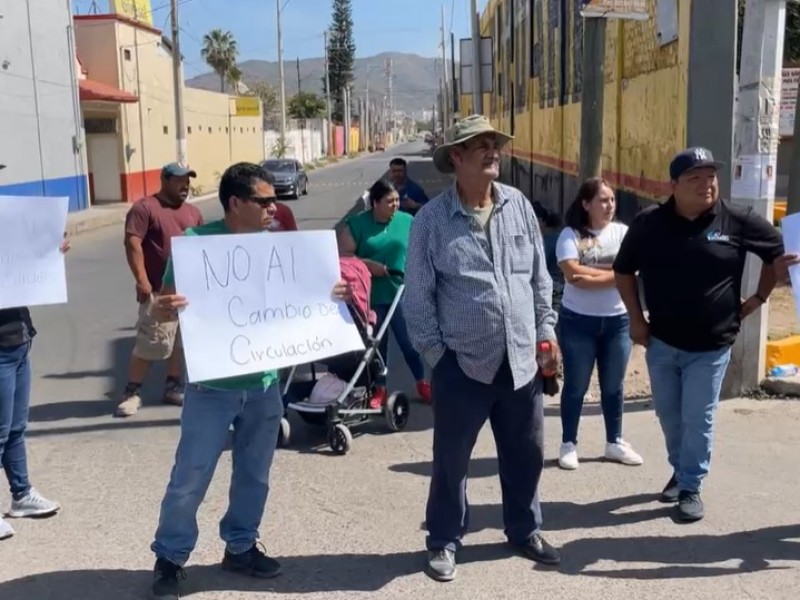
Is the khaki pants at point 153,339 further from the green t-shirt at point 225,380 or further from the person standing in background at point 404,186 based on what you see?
the person standing in background at point 404,186

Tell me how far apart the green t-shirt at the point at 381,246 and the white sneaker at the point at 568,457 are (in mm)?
1922

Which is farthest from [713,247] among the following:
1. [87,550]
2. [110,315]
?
[110,315]

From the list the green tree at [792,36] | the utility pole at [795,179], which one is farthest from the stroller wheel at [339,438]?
the green tree at [792,36]

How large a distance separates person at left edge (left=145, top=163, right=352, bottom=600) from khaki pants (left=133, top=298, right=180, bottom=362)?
326 centimetres

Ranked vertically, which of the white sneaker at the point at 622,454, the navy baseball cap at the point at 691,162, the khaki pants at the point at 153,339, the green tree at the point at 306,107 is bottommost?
the white sneaker at the point at 622,454

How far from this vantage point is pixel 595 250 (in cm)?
567

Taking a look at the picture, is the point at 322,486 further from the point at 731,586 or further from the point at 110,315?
the point at 110,315

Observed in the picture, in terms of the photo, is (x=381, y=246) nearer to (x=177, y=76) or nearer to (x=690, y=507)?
(x=690, y=507)

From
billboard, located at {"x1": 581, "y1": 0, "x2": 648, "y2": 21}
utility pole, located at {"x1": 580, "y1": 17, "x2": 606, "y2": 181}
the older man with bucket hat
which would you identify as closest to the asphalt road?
the older man with bucket hat

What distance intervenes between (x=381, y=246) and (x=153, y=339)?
1.95 meters

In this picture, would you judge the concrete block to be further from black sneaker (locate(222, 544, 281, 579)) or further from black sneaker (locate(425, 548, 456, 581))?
black sneaker (locate(222, 544, 281, 579))

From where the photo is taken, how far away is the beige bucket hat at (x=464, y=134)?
4.12 m

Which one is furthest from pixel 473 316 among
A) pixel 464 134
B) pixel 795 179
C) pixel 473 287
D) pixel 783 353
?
pixel 795 179

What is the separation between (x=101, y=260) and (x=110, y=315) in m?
6.37
